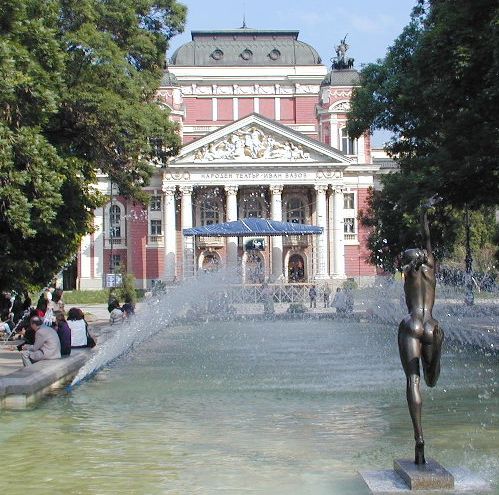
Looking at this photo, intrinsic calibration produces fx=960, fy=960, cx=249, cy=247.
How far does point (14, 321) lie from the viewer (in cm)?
2878

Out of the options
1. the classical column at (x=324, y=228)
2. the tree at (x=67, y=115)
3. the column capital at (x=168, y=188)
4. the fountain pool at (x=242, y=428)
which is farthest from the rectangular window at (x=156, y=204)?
the fountain pool at (x=242, y=428)

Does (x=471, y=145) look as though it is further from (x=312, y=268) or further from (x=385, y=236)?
(x=312, y=268)

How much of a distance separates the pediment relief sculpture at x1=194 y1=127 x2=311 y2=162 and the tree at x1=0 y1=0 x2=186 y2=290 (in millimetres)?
40011

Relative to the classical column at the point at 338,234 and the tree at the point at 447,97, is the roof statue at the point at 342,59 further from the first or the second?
the tree at the point at 447,97

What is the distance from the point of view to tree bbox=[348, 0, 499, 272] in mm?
18875

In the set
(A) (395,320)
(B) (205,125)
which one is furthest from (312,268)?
(A) (395,320)

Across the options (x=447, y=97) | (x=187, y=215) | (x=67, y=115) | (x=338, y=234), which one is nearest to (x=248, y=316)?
(x=67, y=115)

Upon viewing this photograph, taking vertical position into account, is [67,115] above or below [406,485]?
above

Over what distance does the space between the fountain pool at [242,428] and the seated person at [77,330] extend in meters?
1.15

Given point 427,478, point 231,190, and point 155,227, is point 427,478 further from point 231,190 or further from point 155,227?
point 155,227

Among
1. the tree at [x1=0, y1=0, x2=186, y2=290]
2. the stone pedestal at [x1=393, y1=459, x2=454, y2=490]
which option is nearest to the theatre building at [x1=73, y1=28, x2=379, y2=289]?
the tree at [x1=0, y1=0, x2=186, y2=290]

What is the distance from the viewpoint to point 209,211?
76.1 meters

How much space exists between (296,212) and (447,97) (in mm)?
54910

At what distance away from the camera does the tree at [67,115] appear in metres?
17.1
